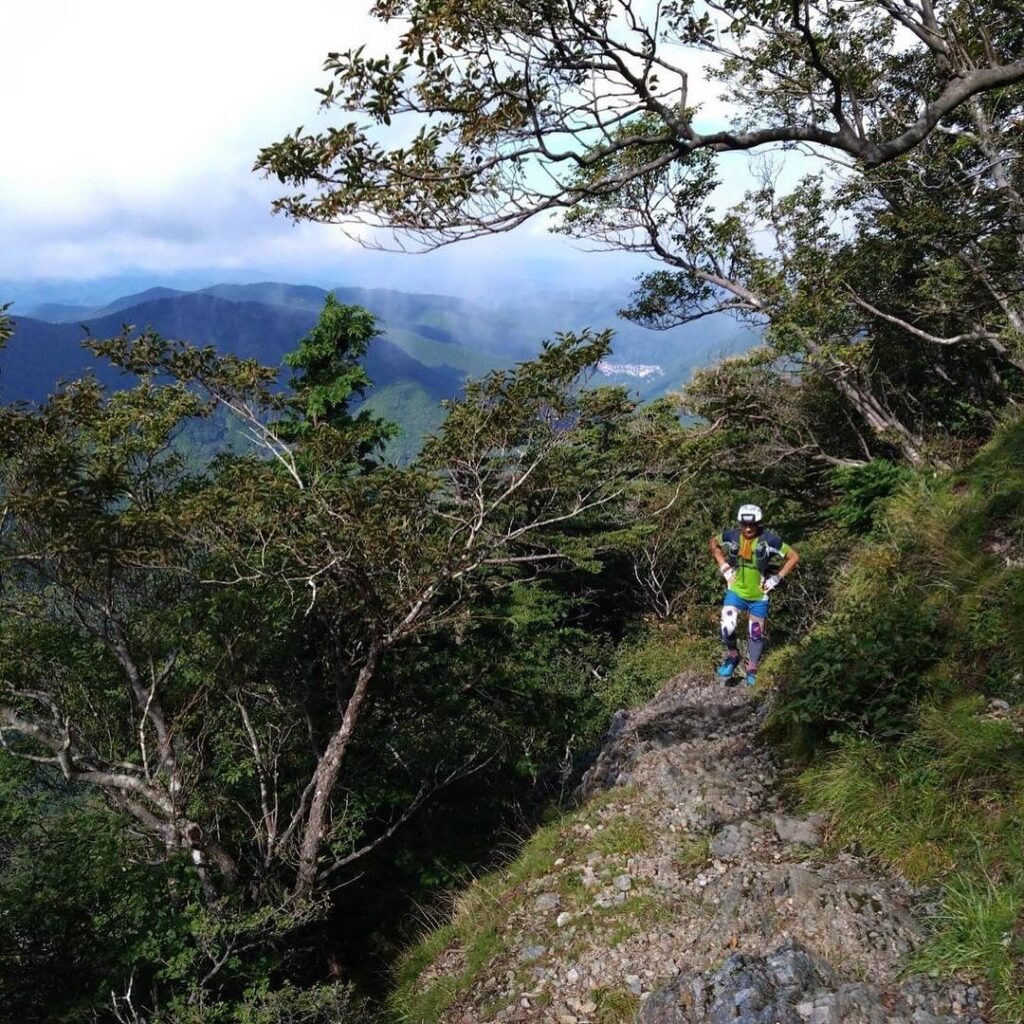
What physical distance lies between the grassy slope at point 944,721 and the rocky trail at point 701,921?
28 centimetres

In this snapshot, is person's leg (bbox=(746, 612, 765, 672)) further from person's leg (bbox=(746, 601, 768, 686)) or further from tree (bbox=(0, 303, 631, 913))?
tree (bbox=(0, 303, 631, 913))

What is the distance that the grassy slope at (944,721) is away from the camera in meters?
3.82

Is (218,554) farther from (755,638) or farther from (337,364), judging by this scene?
(337,364)

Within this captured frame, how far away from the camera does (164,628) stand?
848 cm

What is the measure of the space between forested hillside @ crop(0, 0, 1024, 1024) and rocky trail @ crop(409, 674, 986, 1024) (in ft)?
0.10

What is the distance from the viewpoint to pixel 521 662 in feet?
44.3

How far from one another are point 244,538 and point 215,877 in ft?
14.1

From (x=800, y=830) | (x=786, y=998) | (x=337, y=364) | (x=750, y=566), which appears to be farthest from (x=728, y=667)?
(x=337, y=364)

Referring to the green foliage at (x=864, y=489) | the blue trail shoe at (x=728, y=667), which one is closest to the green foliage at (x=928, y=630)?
the blue trail shoe at (x=728, y=667)

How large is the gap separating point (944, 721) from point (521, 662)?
9161 millimetres

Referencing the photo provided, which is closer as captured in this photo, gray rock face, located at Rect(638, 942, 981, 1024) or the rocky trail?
gray rock face, located at Rect(638, 942, 981, 1024)

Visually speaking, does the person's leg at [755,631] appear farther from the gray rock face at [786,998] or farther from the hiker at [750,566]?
the gray rock face at [786,998]

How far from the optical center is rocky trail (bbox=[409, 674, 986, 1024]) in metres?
3.99

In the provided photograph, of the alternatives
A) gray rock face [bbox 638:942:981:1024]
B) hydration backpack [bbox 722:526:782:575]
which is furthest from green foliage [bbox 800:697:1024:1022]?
hydration backpack [bbox 722:526:782:575]
